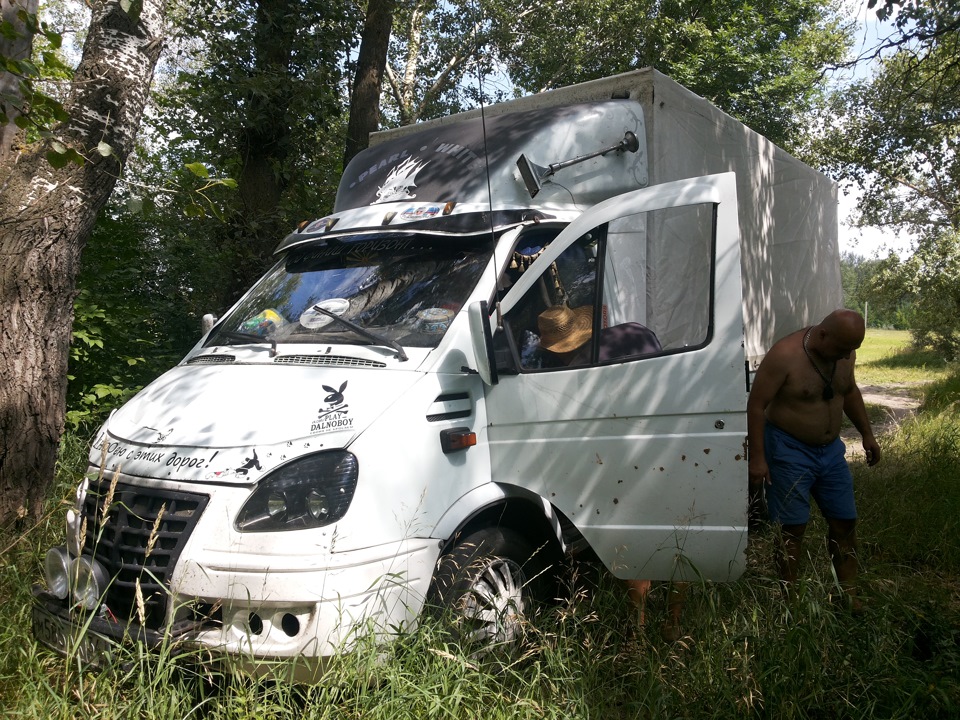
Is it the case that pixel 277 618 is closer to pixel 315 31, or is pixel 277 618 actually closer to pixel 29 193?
pixel 29 193

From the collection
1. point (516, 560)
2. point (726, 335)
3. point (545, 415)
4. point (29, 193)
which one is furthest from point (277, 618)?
point (29, 193)

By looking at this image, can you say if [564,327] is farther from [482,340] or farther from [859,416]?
[859,416]

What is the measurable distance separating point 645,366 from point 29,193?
401 cm

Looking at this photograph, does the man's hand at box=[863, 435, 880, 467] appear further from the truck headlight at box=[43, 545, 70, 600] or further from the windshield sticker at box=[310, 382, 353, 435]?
the truck headlight at box=[43, 545, 70, 600]

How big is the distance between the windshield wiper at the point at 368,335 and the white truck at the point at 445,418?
0.02 m

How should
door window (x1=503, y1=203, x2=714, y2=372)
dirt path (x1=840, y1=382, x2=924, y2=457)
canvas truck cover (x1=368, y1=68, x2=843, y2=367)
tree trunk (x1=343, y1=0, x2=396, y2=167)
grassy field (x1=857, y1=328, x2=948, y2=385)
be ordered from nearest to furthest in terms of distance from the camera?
door window (x1=503, y1=203, x2=714, y2=372) < canvas truck cover (x1=368, y1=68, x2=843, y2=367) < tree trunk (x1=343, y1=0, x2=396, y2=167) < dirt path (x1=840, y1=382, x2=924, y2=457) < grassy field (x1=857, y1=328, x2=948, y2=385)

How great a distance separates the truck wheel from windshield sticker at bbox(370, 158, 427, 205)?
2.06 m

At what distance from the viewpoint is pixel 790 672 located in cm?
322

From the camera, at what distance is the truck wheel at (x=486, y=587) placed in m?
3.43

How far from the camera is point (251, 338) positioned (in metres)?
4.25

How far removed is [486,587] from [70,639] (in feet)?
5.66

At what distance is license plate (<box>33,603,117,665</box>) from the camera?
3.07m

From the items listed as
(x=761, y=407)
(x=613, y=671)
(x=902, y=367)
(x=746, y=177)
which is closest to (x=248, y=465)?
(x=613, y=671)

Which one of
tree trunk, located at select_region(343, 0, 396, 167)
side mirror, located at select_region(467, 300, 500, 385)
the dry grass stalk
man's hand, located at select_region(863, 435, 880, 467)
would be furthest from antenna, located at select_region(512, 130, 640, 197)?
tree trunk, located at select_region(343, 0, 396, 167)
